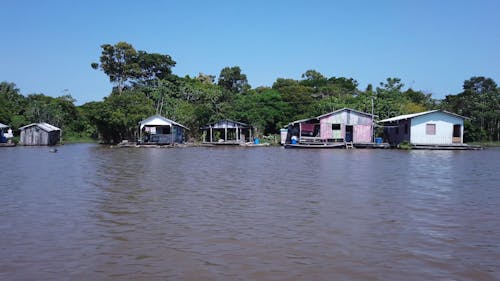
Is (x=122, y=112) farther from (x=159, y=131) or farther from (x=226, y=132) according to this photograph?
(x=226, y=132)

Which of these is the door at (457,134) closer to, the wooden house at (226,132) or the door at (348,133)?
the door at (348,133)

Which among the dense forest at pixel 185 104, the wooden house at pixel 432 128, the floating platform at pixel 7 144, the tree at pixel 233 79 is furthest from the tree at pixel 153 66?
the wooden house at pixel 432 128

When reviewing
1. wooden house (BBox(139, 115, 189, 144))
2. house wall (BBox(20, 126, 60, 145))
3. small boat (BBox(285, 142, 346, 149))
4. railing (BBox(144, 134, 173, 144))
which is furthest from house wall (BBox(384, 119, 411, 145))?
house wall (BBox(20, 126, 60, 145))

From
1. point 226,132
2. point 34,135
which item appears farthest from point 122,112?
point 226,132

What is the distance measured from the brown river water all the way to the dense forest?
102 ft

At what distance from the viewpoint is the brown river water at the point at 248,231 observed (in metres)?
5.00

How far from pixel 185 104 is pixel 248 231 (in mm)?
40299

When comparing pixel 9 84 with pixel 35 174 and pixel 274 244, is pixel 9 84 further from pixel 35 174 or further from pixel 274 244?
pixel 274 244

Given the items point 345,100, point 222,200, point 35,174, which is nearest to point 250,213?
point 222,200

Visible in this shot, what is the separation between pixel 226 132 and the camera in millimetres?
43469

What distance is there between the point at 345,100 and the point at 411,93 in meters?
11.9

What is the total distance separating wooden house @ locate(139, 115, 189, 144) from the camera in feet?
127

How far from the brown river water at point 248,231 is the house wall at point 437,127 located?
2387 cm

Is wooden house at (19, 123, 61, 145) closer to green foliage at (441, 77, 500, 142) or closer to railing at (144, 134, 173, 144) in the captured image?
railing at (144, 134, 173, 144)
